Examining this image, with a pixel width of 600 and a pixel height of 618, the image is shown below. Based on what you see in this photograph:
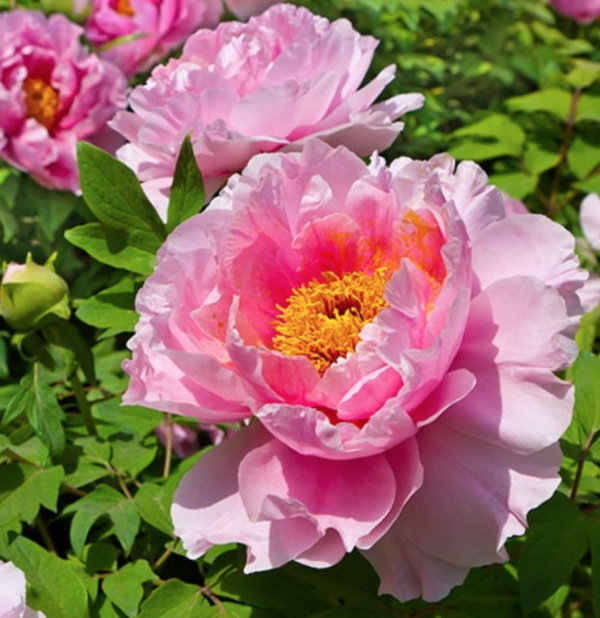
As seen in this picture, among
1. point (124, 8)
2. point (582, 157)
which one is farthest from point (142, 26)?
point (582, 157)

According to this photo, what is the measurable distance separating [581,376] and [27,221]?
2.74 ft

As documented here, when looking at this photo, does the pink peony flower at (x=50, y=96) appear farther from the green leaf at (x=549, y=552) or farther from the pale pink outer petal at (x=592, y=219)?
the green leaf at (x=549, y=552)

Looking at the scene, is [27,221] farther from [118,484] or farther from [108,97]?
[118,484]

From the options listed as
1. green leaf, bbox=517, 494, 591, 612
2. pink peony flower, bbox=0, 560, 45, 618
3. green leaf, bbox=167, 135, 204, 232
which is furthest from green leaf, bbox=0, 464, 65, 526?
green leaf, bbox=517, 494, 591, 612

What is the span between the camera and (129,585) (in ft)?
A: 2.31

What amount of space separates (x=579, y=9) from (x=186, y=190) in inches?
68.4

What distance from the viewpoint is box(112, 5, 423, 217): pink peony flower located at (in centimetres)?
76

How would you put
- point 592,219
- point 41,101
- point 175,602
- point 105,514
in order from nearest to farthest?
point 175,602, point 105,514, point 592,219, point 41,101

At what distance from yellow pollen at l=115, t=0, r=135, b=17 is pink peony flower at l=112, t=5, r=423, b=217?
63 cm

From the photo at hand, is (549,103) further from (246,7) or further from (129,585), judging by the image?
(129,585)

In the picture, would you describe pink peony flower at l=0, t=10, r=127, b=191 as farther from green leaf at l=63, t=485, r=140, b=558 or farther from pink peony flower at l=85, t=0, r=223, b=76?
green leaf at l=63, t=485, r=140, b=558

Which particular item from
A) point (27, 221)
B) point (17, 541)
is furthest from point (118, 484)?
point (27, 221)

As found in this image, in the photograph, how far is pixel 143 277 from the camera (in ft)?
2.62

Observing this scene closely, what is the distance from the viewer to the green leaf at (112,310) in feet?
2.48
